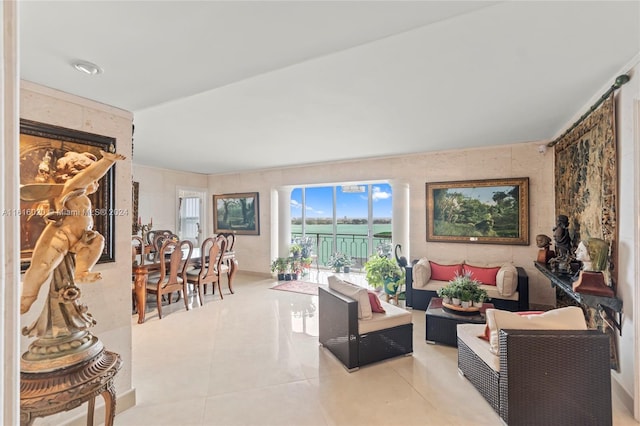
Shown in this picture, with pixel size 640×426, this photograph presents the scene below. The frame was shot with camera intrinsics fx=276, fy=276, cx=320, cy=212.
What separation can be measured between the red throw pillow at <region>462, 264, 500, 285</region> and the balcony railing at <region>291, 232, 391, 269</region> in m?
2.70

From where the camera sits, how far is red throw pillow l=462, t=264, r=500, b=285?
4043mm

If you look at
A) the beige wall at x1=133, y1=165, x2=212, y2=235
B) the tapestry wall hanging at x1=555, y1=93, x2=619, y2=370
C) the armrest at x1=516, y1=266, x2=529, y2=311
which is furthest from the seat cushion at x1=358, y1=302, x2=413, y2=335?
the beige wall at x1=133, y1=165, x2=212, y2=235

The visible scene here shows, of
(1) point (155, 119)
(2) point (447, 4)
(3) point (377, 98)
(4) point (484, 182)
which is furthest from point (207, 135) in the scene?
(4) point (484, 182)

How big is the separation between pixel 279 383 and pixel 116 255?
169cm

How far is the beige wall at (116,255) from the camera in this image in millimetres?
1856

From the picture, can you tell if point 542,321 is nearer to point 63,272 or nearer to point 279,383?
point 279,383

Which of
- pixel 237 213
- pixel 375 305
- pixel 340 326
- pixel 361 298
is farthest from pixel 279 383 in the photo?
pixel 237 213

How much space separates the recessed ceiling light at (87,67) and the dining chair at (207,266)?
3.26m

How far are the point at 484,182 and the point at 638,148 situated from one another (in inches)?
103

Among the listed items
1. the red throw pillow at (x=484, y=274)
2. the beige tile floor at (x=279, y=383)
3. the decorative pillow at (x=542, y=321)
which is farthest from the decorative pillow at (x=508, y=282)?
the decorative pillow at (x=542, y=321)

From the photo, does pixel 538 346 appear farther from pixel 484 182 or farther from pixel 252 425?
pixel 484 182

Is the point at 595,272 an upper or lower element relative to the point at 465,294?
upper

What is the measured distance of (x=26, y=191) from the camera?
133 centimetres

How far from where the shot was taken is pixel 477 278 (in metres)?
4.11
